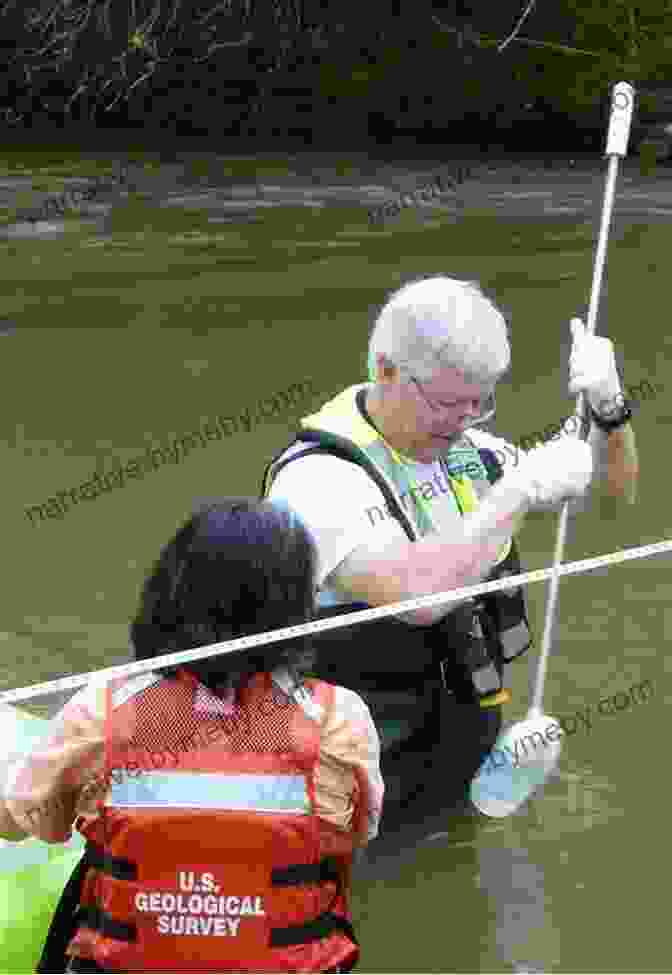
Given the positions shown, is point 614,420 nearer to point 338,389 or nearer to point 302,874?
point 302,874

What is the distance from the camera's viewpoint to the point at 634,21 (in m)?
12.1

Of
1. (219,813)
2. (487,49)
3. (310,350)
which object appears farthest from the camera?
(487,49)

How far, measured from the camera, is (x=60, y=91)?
13.6 meters

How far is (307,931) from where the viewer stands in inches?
85.7

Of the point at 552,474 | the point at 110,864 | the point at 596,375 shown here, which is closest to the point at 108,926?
the point at 110,864

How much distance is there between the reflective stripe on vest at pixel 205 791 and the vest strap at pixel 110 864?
0.07 meters

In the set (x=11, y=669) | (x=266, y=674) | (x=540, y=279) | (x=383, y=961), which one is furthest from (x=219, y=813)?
(x=540, y=279)

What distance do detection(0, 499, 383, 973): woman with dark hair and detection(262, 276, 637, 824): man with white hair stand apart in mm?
742

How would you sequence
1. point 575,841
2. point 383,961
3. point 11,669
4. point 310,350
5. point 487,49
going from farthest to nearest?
point 487,49 < point 310,350 < point 11,669 < point 575,841 < point 383,961

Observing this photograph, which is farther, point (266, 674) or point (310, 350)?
Result: point (310, 350)

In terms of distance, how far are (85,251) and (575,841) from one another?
20.0ft

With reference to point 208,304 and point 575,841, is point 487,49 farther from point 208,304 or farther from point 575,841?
point 575,841

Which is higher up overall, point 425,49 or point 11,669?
point 425,49

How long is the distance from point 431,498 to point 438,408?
0.71ft
